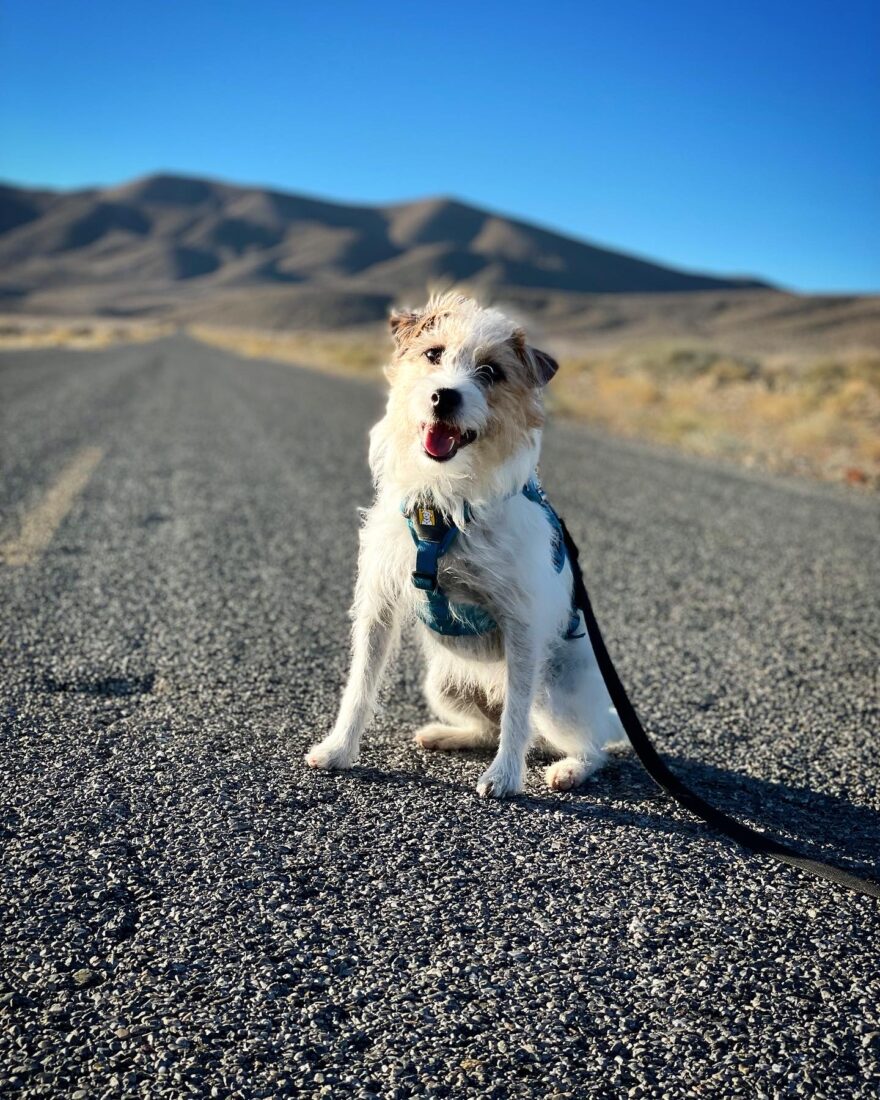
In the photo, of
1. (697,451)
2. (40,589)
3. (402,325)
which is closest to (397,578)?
(402,325)

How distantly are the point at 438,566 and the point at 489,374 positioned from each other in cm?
69

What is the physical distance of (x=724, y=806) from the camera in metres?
3.53

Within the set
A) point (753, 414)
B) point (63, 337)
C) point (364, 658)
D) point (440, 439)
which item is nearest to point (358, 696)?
point (364, 658)

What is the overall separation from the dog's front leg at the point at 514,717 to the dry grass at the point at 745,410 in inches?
437

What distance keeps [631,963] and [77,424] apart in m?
13.6

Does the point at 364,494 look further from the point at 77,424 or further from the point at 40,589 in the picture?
the point at 77,424

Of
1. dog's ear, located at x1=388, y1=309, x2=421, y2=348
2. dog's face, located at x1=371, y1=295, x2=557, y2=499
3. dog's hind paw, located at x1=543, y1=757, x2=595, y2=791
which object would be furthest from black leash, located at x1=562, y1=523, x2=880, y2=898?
dog's ear, located at x1=388, y1=309, x2=421, y2=348

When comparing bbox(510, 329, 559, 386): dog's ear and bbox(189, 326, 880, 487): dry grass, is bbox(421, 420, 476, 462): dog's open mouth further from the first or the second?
bbox(189, 326, 880, 487): dry grass

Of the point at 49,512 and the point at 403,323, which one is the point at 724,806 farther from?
the point at 49,512

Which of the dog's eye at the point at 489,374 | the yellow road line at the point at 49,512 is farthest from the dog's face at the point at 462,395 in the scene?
the yellow road line at the point at 49,512

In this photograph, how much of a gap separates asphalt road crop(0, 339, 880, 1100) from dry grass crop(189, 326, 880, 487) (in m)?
9.44

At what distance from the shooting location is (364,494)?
985 centimetres

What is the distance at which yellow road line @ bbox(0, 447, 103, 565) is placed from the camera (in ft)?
21.7

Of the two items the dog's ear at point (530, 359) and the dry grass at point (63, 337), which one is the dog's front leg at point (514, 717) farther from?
the dry grass at point (63, 337)
